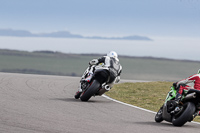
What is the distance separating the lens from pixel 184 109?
11.2 meters

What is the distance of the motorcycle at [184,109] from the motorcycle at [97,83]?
4.68 meters

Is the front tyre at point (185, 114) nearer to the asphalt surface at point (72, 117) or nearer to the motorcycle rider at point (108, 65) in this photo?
the asphalt surface at point (72, 117)

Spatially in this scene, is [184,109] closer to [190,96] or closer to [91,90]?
[190,96]

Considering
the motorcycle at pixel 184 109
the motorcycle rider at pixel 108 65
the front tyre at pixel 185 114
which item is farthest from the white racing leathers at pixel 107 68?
the front tyre at pixel 185 114

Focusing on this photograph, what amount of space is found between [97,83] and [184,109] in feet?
18.1

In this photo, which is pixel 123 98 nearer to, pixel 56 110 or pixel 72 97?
pixel 72 97

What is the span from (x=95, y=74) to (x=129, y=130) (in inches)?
253

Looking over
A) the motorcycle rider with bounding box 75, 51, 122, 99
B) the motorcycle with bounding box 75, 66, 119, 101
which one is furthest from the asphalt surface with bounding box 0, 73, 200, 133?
the motorcycle rider with bounding box 75, 51, 122, 99

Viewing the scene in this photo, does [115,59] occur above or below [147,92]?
above

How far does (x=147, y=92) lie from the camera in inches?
907

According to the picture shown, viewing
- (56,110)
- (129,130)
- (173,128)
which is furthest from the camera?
(56,110)

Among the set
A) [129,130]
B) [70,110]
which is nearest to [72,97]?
[70,110]

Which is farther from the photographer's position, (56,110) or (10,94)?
(10,94)

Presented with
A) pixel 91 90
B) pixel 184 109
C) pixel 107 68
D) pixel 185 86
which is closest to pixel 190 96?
pixel 184 109
